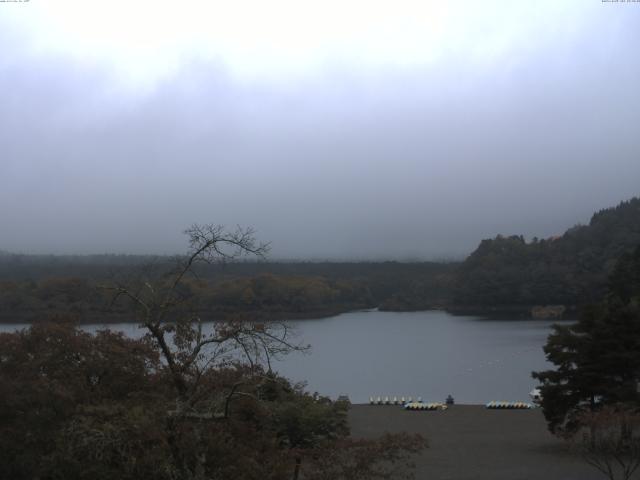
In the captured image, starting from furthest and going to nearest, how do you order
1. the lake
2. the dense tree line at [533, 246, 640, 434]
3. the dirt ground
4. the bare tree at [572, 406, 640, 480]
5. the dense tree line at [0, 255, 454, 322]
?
the dense tree line at [0, 255, 454, 322]
the lake
the dense tree line at [533, 246, 640, 434]
the dirt ground
the bare tree at [572, 406, 640, 480]

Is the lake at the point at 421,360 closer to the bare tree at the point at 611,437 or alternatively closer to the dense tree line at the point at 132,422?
the dense tree line at the point at 132,422

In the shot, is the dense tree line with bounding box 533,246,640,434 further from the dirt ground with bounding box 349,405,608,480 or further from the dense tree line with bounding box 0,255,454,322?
the dense tree line with bounding box 0,255,454,322

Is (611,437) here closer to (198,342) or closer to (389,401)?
(198,342)

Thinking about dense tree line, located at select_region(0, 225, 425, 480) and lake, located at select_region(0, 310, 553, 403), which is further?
lake, located at select_region(0, 310, 553, 403)

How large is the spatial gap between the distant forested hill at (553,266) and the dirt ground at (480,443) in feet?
173

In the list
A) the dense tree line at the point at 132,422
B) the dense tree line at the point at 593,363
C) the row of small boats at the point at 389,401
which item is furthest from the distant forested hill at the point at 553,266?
the dense tree line at the point at 132,422

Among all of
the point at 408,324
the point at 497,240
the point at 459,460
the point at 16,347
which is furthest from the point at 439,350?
the point at 497,240

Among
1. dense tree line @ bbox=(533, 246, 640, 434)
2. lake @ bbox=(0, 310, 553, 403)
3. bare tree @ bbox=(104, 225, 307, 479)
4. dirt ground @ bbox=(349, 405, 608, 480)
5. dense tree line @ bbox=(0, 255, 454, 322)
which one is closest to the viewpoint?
bare tree @ bbox=(104, 225, 307, 479)

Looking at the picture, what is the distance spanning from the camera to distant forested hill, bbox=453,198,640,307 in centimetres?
7481

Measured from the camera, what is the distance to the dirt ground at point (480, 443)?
13.6 m

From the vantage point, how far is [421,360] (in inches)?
1581

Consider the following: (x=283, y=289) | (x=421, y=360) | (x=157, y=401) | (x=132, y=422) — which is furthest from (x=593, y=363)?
(x=283, y=289)

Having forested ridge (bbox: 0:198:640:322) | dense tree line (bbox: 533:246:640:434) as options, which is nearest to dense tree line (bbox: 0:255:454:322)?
forested ridge (bbox: 0:198:640:322)

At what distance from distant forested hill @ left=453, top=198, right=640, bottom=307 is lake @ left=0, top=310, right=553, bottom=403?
1111 cm
